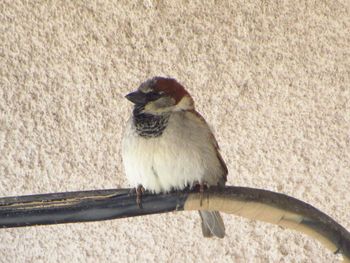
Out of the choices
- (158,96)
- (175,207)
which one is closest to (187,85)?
(158,96)

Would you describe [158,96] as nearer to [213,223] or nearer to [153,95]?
[153,95]

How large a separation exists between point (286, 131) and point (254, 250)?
0.24 meters

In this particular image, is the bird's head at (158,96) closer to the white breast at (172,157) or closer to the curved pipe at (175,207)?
the white breast at (172,157)

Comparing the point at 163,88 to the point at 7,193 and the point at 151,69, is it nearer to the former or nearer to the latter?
the point at 151,69

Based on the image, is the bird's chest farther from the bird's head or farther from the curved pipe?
the curved pipe

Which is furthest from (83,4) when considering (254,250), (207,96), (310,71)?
(254,250)

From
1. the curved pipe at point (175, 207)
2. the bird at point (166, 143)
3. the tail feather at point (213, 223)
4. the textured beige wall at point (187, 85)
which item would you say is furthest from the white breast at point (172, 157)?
the textured beige wall at point (187, 85)

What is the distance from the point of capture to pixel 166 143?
3.66 feet

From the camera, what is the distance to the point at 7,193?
1.49 meters

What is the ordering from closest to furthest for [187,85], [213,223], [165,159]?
[165,159] < [213,223] < [187,85]

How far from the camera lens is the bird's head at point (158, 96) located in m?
1.15

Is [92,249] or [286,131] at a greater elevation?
[286,131]

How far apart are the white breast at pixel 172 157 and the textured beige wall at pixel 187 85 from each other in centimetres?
31

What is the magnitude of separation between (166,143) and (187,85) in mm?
358
